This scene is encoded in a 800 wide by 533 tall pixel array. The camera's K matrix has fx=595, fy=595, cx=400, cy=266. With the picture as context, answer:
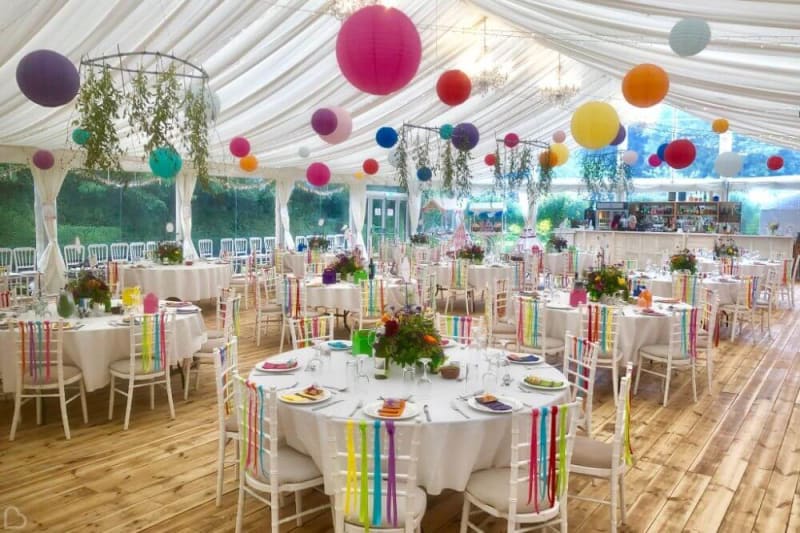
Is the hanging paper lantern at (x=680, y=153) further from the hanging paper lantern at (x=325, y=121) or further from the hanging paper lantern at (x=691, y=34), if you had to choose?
the hanging paper lantern at (x=325, y=121)

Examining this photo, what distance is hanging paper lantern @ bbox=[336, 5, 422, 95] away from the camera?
3.36 metres

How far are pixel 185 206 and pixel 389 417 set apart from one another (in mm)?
11379

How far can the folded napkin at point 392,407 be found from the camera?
9.52 feet

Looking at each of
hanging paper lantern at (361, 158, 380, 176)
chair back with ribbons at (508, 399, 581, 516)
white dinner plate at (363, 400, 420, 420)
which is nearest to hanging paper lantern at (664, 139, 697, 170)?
hanging paper lantern at (361, 158, 380, 176)

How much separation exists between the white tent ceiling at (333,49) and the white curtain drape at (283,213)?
14.2 feet

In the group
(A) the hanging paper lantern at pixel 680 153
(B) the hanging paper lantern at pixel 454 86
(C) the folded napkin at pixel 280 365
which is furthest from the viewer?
(A) the hanging paper lantern at pixel 680 153

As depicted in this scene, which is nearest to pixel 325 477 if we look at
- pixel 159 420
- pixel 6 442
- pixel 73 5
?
pixel 159 420

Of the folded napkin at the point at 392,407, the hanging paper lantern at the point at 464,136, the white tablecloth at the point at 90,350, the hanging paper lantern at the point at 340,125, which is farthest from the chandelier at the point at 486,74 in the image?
the folded napkin at the point at 392,407

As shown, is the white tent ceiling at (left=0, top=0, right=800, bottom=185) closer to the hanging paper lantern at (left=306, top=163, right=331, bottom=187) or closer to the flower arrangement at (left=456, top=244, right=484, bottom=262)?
the hanging paper lantern at (left=306, top=163, right=331, bottom=187)

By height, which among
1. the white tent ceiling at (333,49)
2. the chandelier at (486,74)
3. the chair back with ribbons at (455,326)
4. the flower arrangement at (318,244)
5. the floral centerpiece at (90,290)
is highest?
the chandelier at (486,74)

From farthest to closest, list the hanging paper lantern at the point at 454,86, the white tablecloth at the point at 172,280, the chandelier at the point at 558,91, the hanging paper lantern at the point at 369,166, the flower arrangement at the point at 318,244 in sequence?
the flower arrangement at the point at 318,244 < the hanging paper lantern at the point at 369,166 < the chandelier at the point at 558,91 < the white tablecloth at the point at 172,280 < the hanging paper lantern at the point at 454,86

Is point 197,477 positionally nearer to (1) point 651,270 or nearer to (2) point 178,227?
(1) point 651,270

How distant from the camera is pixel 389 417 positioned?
2855 millimetres

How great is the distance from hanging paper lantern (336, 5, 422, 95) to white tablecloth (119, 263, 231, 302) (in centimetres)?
595
